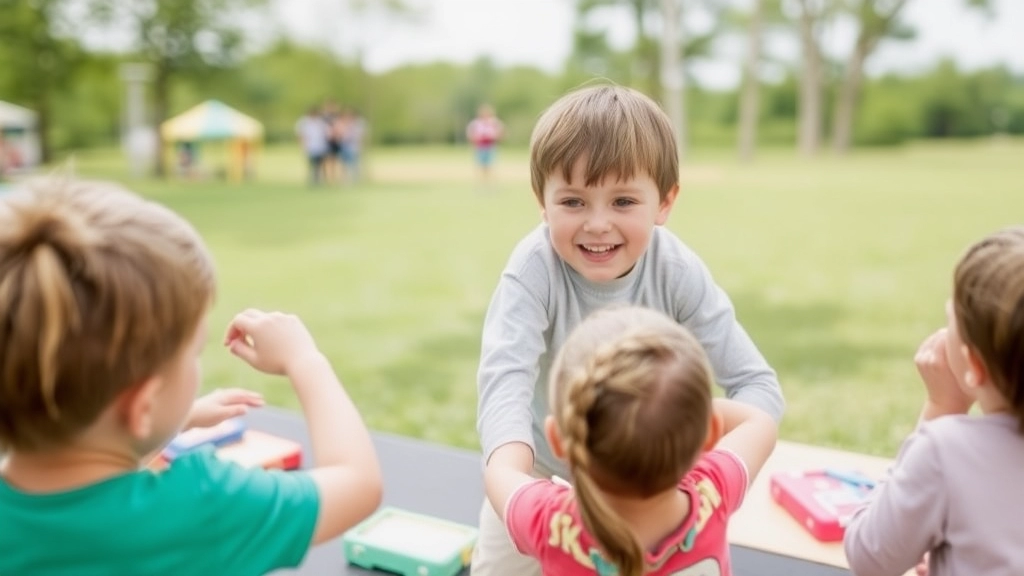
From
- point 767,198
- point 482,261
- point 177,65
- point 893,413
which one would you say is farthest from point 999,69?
point 893,413

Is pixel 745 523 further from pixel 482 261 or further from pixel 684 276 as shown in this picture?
pixel 482 261

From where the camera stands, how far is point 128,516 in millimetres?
1185

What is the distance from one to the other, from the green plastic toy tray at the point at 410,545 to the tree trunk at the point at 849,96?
25962mm

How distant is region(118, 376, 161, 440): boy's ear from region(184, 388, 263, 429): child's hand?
1.23 ft

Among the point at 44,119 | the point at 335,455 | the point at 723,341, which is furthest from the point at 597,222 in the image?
the point at 44,119

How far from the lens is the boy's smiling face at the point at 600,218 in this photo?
1.86m

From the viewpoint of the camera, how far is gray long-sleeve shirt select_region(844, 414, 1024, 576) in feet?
4.24

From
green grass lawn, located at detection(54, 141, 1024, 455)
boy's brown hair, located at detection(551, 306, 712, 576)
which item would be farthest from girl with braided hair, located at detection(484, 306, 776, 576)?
green grass lawn, located at detection(54, 141, 1024, 455)

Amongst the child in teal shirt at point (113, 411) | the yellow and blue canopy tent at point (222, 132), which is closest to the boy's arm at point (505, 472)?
the child in teal shirt at point (113, 411)

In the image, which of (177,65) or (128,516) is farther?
(177,65)

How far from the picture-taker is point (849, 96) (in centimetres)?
2708

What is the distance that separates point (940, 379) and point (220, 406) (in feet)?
3.93

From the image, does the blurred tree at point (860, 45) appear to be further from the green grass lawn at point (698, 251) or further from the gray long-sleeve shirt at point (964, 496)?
the gray long-sleeve shirt at point (964, 496)

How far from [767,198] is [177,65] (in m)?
15.9
